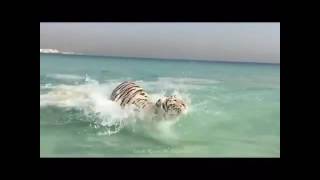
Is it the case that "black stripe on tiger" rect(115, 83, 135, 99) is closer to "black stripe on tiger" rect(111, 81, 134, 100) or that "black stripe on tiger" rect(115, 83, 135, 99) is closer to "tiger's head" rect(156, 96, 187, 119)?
"black stripe on tiger" rect(111, 81, 134, 100)

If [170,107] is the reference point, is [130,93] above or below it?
above

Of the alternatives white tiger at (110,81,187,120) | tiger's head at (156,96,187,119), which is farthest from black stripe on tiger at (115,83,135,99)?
tiger's head at (156,96,187,119)

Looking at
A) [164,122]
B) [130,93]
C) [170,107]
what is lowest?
[164,122]

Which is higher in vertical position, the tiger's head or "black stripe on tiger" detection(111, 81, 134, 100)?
"black stripe on tiger" detection(111, 81, 134, 100)

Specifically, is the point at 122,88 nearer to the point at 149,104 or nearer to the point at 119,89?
the point at 119,89

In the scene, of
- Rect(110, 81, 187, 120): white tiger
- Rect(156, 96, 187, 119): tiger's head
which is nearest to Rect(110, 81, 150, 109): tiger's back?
Rect(110, 81, 187, 120): white tiger

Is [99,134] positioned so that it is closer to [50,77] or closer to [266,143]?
[50,77]

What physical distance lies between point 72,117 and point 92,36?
633 millimetres

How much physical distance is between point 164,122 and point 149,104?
175 millimetres

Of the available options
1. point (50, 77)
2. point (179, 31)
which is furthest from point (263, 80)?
point (50, 77)

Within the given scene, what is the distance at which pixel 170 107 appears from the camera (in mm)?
3367

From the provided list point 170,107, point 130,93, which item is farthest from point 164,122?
point 130,93

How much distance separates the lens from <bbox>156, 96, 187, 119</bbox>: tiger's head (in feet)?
11.0

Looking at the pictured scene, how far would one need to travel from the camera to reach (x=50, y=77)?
3375 mm
